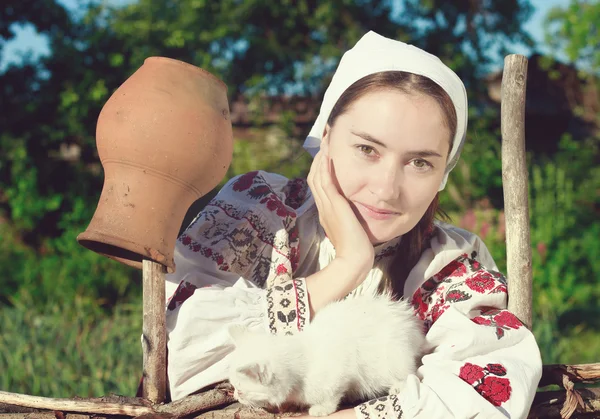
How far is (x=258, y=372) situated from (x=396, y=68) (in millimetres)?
939

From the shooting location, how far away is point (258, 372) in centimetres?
146

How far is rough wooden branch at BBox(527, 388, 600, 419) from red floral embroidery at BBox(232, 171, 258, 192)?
3.52ft

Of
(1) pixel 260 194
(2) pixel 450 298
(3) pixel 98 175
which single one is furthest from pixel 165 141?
(3) pixel 98 175

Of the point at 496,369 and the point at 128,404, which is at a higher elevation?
the point at 496,369

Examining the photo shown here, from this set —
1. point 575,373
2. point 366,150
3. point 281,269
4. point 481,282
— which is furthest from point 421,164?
point 575,373

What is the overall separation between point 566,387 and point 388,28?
5.49 m

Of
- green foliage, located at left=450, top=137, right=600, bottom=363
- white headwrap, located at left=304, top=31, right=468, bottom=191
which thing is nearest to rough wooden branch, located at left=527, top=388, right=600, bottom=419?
white headwrap, located at left=304, top=31, right=468, bottom=191

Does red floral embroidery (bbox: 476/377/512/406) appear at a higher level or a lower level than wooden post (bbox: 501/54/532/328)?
lower

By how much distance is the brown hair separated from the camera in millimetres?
1794

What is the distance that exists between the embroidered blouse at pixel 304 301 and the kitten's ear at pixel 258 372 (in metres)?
0.19

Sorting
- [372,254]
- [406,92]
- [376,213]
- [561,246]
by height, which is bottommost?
[561,246]

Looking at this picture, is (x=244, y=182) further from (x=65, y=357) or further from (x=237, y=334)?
(x=65, y=357)

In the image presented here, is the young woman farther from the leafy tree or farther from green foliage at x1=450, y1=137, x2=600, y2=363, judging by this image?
the leafy tree

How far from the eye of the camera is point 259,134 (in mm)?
6949
